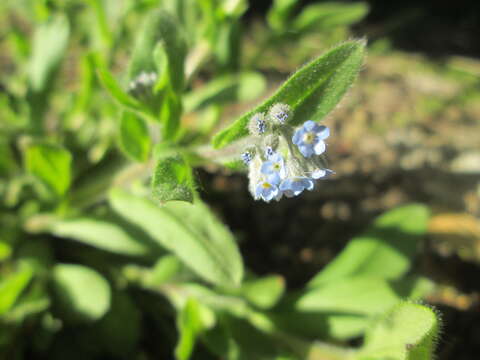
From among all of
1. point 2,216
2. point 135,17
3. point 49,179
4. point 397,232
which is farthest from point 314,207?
point 135,17

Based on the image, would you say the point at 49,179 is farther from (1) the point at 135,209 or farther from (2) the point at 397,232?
(2) the point at 397,232

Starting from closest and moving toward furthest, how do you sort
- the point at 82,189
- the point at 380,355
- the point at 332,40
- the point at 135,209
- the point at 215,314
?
1. the point at 380,355
2. the point at 135,209
3. the point at 215,314
4. the point at 82,189
5. the point at 332,40

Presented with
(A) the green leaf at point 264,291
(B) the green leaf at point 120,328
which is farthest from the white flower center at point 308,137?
(B) the green leaf at point 120,328

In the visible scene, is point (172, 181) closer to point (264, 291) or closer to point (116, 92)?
point (116, 92)

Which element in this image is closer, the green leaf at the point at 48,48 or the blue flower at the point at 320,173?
the blue flower at the point at 320,173

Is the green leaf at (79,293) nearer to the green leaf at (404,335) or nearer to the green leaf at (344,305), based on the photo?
the green leaf at (344,305)

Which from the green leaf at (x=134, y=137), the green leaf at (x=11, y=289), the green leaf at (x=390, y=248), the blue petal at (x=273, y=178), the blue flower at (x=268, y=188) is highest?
the blue petal at (x=273, y=178)

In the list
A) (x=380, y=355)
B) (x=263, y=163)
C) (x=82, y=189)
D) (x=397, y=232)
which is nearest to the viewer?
(x=263, y=163)

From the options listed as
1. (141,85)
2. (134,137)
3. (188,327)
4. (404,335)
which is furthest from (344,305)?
(141,85)
